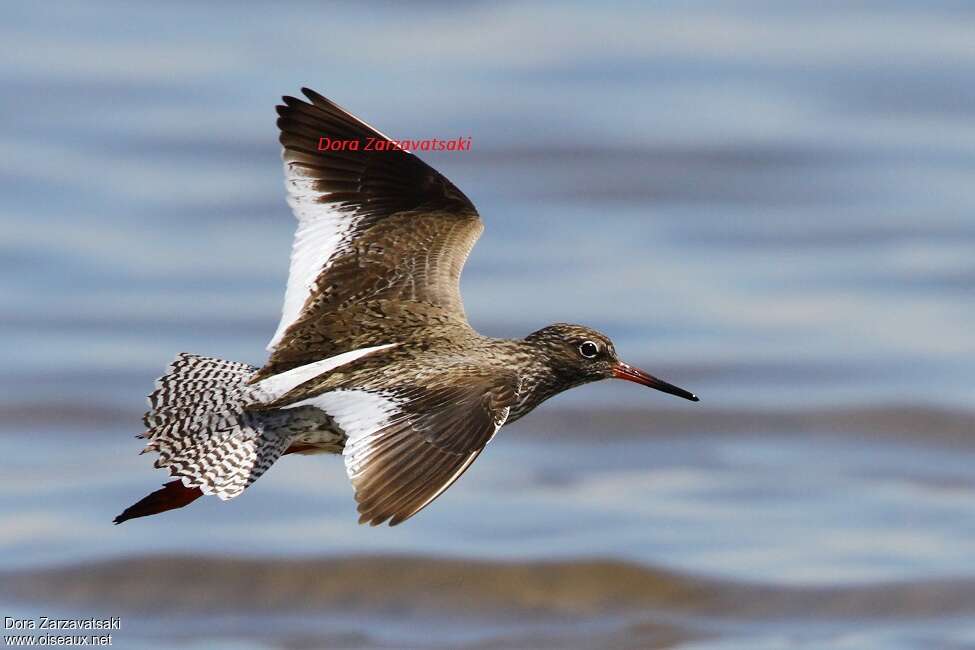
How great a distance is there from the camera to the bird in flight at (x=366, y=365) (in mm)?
8875

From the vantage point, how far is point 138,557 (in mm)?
12688

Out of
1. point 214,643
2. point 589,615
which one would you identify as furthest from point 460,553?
point 214,643

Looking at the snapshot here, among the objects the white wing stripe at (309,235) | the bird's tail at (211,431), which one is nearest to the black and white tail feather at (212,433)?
the bird's tail at (211,431)

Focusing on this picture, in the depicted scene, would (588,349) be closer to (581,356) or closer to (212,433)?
(581,356)

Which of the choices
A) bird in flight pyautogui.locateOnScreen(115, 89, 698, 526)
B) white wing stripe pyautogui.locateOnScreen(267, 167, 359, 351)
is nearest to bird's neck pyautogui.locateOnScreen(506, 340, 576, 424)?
bird in flight pyautogui.locateOnScreen(115, 89, 698, 526)

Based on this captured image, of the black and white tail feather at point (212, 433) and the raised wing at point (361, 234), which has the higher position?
the raised wing at point (361, 234)

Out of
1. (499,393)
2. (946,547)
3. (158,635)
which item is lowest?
(158,635)

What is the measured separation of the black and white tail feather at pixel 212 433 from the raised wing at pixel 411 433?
33 cm

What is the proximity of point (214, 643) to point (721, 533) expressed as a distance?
3.15m

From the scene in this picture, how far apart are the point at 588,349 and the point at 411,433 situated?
174 cm

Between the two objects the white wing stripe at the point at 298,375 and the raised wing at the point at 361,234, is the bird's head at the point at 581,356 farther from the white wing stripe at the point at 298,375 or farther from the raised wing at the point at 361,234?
the white wing stripe at the point at 298,375

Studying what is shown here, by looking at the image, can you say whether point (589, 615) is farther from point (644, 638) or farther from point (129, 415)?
Result: point (129, 415)

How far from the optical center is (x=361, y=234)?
1041 cm

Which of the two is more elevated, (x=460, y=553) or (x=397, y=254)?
(x=397, y=254)
